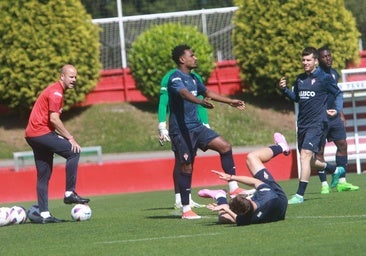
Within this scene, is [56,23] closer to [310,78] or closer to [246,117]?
[246,117]

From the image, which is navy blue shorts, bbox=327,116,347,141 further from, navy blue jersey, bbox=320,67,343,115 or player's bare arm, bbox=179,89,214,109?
player's bare arm, bbox=179,89,214,109

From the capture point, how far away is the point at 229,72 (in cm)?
3988

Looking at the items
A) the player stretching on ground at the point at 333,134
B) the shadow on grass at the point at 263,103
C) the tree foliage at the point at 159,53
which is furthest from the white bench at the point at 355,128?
the shadow on grass at the point at 263,103

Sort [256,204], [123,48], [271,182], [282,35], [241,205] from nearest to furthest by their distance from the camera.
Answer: [241,205] < [256,204] < [271,182] < [282,35] < [123,48]

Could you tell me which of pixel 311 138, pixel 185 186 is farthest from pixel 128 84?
pixel 185 186

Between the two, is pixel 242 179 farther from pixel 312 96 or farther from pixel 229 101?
pixel 312 96

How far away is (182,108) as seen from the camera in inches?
581

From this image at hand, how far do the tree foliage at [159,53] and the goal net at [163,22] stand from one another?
7.31ft

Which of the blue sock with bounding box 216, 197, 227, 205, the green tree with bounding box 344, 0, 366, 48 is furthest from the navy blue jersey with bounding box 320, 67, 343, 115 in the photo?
the green tree with bounding box 344, 0, 366, 48

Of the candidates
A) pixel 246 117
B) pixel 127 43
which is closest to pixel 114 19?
pixel 127 43

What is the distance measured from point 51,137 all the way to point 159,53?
22.9 meters

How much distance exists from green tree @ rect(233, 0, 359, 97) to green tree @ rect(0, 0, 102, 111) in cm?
493

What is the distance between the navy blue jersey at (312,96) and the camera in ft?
54.1

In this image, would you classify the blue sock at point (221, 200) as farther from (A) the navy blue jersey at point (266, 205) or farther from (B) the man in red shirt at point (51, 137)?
(B) the man in red shirt at point (51, 137)
